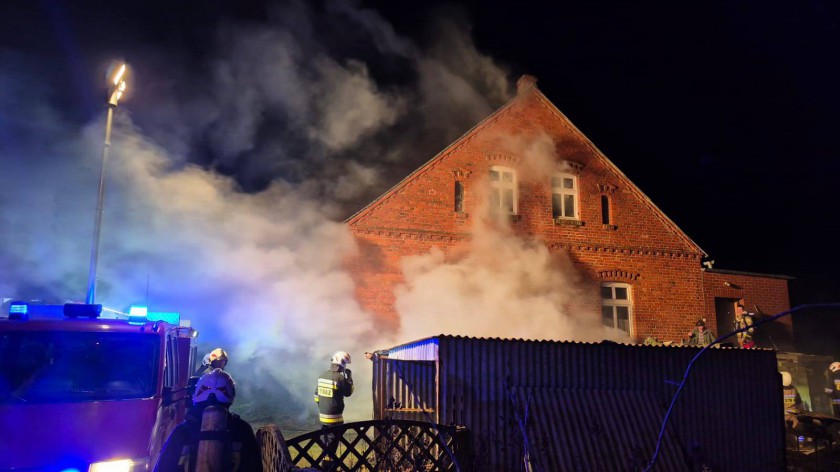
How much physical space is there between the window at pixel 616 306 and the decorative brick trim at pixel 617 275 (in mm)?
223

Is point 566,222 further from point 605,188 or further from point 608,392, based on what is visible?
point 608,392

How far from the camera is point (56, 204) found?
12977 millimetres

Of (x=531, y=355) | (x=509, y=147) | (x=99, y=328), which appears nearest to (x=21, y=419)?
(x=99, y=328)

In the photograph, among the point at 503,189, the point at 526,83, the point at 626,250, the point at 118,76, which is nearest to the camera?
the point at 118,76

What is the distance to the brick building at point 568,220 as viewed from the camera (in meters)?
13.9

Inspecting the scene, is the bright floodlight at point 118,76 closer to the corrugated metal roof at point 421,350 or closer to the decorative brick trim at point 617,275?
the corrugated metal roof at point 421,350

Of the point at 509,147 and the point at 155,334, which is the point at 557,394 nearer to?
the point at 155,334

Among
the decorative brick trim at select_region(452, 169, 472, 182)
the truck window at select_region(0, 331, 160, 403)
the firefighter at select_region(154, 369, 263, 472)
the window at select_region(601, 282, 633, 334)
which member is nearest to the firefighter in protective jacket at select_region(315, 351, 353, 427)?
the truck window at select_region(0, 331, 160, 403)

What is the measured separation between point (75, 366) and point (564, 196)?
13.2m

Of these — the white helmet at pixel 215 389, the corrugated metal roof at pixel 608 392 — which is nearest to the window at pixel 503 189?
the corrugated metal roof at pixel 608 392

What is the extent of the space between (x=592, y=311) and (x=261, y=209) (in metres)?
9.38

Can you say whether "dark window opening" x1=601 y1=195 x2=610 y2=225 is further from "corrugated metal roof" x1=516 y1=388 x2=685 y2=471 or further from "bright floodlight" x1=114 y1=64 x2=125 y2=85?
"bright floodlight" x1=114 y1=64 x2=125 y2=85

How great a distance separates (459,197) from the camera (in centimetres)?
1451

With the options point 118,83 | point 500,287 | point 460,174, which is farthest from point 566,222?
point 118,83
